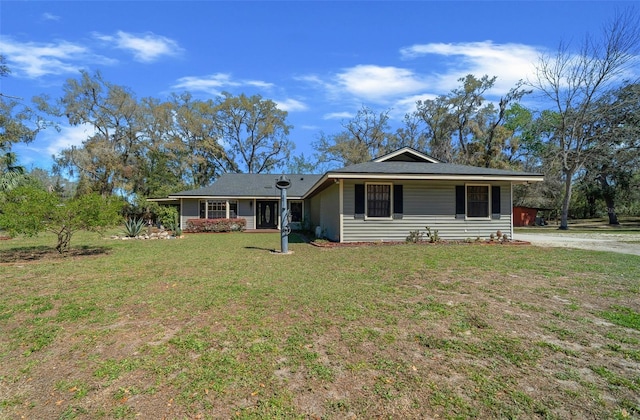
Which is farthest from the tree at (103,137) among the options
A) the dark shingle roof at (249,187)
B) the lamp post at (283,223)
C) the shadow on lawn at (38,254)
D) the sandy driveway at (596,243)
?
the sandy driveway at (596,243)

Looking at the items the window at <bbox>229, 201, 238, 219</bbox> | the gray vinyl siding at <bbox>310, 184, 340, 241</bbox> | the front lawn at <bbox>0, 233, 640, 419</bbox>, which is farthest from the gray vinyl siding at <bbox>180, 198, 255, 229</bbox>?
the front lawn at <bbox>0, 233, 640, 419</bbox>

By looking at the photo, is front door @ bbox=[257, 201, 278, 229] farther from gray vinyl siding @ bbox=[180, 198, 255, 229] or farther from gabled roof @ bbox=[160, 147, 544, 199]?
gray vinyl siding @ bbox=[180, 198, 255, 229]

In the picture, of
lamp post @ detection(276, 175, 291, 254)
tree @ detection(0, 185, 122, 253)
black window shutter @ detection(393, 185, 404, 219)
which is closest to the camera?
tree @ detection(0, 185, 122, 253)

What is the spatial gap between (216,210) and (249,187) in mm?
2829

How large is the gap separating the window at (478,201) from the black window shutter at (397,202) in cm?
258

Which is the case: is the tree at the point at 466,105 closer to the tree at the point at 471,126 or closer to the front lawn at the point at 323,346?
the tree at the point at 471,126

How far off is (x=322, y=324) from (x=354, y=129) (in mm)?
34906

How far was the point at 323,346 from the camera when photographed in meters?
3.30

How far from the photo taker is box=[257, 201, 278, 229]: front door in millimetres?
22984

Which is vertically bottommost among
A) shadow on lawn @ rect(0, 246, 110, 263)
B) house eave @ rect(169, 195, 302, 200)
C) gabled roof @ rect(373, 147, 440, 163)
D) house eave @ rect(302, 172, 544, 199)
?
shadow on lawn @ rect(0, 246, 110, 263)

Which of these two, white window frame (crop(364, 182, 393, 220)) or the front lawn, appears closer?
the front lawn

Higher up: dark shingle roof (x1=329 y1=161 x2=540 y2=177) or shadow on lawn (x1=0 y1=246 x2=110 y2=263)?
dark shingle roof (x1=329 y1=161 x2=540 y2=177)

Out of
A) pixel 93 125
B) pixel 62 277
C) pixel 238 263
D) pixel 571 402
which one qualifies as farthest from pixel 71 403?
pixel 93 125

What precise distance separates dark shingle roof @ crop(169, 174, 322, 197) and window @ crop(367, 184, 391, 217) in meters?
10.8
